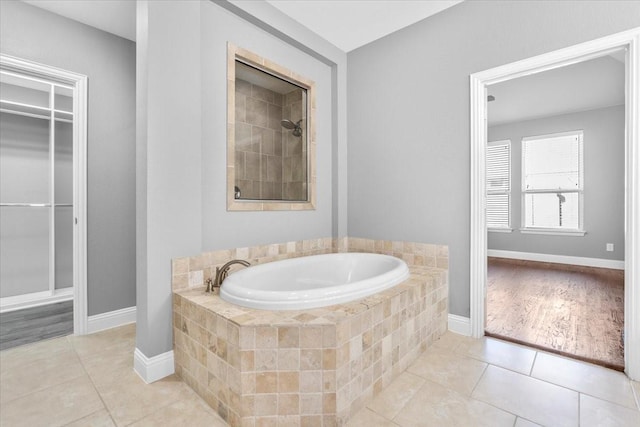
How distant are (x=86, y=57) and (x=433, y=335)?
11.3ft

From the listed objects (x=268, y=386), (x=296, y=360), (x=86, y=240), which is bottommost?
(x=268, y=386)

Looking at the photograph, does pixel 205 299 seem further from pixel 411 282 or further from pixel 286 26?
pixel 286 26

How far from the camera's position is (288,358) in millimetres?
1310

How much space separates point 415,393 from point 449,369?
364 mm

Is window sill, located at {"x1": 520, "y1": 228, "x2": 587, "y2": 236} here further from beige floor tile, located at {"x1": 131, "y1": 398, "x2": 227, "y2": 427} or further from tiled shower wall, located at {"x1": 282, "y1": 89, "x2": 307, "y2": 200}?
beige floor tile, located at {"x1": 131, "y1": 398, "x2": 227, "y2": 427}

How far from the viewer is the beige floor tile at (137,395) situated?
4.81ft

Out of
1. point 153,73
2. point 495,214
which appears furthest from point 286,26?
point 495,214

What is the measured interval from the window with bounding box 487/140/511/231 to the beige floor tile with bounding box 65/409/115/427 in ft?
20.0

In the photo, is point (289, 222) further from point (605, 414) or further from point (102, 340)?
point (605, 414)

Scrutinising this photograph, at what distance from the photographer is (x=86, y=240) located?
2.41 metres

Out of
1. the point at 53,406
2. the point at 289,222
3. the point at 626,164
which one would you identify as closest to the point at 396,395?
the point at 289,222

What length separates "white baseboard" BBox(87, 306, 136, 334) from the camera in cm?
242

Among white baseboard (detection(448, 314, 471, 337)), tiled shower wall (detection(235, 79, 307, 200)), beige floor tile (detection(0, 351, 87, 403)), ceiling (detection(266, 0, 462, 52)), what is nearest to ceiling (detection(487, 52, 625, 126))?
ceiling (detection(266, 0, 462, 52))

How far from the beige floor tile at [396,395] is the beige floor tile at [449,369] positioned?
0.27 feet
